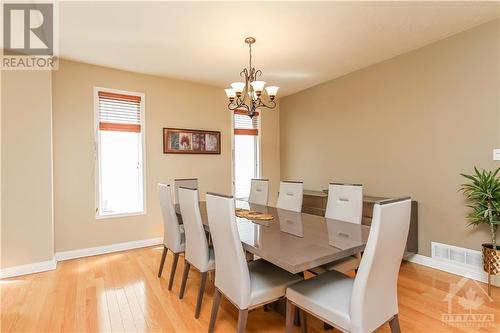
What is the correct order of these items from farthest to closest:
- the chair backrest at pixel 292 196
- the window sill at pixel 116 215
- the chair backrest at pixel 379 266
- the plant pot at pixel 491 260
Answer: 1. the window sill at pixel 116 215
2. the chair backrest at pixel 292 196
3. the plant pot at pixel 491 260
4. the chair backrest at pixel 379 266

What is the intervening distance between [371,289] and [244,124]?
4.09 meters

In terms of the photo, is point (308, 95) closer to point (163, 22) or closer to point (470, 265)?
point (163, 22)

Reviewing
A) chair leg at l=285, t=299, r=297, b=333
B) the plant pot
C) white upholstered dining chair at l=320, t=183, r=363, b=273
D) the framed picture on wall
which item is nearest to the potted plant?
the plant pot

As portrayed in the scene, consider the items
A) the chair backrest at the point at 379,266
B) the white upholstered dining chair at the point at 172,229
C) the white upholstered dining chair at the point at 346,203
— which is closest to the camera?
the chair backrest at the point at 379,266

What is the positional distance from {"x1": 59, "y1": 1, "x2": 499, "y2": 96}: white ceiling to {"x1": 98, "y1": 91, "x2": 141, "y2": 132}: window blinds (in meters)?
0.43

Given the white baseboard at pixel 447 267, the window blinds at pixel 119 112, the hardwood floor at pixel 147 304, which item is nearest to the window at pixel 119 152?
the window blinds at pixel 119 112

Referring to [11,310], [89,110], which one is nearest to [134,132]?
[89,110]

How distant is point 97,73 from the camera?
369cm

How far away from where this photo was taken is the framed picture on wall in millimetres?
4227

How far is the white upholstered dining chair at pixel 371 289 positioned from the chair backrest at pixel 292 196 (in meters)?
1.42

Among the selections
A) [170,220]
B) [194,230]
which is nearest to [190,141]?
[170,220]

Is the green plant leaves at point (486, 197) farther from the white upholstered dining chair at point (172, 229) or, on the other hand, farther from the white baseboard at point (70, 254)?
the white baseboard at point (70, 254)

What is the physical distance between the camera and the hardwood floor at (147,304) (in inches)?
78.0

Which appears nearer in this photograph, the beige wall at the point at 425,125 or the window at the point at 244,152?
the beige wall at the point at 425,125
